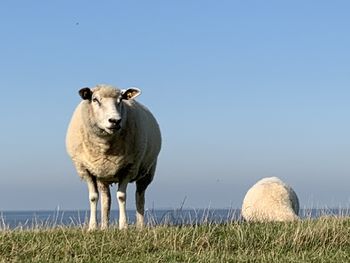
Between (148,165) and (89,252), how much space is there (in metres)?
5.02

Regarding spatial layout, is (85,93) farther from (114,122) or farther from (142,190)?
(142,190)

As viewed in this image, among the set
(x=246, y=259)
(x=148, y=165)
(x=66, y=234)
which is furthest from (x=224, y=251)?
(x=148, y=165)

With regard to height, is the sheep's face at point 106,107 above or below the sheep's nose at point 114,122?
above

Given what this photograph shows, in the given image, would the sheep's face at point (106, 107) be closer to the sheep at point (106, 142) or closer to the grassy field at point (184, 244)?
the sheep at point (106, 142)

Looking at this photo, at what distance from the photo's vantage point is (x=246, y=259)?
9.20m

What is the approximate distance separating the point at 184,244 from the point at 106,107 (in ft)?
11.2

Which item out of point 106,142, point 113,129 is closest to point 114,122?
point 113,129

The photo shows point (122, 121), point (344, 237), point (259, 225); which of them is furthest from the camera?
point (122, 121)

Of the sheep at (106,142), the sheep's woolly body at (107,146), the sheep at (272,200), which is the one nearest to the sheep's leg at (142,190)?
the sheep at (106,142)

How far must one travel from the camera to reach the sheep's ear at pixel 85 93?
13102 millimetres

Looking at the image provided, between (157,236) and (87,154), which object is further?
(87,154)

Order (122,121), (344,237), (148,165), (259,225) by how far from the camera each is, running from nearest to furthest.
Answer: (344,237) → (259,225) → (122,121) → (148,165)

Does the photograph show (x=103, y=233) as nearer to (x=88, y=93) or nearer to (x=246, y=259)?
(x=246, y=259)

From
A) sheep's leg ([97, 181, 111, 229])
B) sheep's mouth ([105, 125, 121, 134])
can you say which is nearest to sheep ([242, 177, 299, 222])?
sheep's leg ([97, 181, 111, 229])
